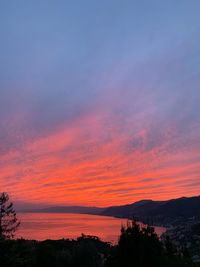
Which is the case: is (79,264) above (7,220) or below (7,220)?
below

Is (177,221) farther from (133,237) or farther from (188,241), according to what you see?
(133,237)

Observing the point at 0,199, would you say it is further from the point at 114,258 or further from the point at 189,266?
the point at 189,266

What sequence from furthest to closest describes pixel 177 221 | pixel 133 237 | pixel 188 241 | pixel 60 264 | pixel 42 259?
pixel 177 221 < pixel 188 241 < pixel 60 264 < pixel 42 259 < pixel 133 237

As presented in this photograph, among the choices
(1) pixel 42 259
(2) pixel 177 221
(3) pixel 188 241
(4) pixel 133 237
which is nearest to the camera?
(4) pixel 133 237

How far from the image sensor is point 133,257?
27797 mm

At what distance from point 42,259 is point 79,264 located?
616 centimetres

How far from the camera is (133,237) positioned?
29.1 metres

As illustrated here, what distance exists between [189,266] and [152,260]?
23.4ft

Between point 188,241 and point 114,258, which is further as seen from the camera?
point 188,241

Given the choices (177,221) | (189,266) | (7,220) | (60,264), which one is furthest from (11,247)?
(177,221)

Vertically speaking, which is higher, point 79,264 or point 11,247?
point 11,247

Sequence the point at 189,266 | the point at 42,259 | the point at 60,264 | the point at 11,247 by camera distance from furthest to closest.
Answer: the point at 60,264
the point at 42,259
the point at 189,266
the point at 11,247

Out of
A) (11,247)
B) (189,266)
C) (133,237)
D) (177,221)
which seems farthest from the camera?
(177,221)

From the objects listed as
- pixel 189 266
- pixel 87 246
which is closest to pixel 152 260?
pixel 189 266
